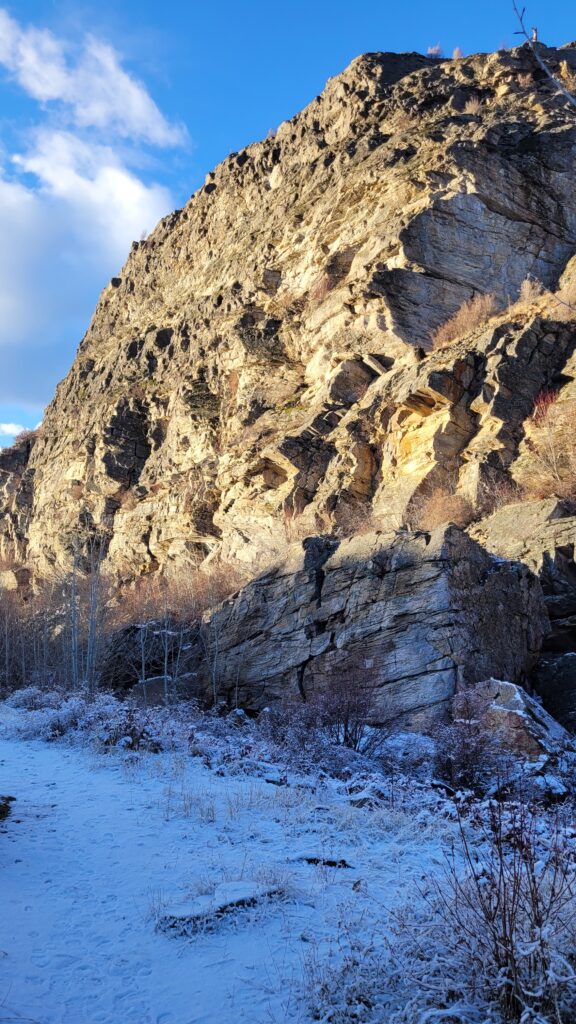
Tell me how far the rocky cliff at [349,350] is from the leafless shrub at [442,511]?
675mm

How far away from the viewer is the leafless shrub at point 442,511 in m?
25.5

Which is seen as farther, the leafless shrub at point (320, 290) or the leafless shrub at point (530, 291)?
the leafless shrub at point (320, 290)

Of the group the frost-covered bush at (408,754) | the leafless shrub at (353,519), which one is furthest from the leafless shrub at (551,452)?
the frost-covered bush at (408,754)

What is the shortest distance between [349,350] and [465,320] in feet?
23.6

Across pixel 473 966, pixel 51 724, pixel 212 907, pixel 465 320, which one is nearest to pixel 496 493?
pixel 465 320

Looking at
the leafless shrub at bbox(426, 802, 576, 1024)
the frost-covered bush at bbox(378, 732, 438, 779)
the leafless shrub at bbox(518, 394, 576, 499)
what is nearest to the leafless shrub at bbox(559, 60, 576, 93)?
the leafless shrub at bbox(518, 394, 576, 499)

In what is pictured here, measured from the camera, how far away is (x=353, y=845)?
6.17m

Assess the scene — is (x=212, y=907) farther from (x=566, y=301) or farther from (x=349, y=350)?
(x=349, y=350)

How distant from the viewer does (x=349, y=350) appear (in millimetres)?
37531

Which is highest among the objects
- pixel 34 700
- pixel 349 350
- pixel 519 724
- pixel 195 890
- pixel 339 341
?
pixel 339 341

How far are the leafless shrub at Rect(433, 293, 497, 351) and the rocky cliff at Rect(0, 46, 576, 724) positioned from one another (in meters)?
0.41

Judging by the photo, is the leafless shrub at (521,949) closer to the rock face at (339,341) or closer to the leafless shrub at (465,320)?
the rock face at (339,341)

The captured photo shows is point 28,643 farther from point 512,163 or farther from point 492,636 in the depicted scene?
point 512,163

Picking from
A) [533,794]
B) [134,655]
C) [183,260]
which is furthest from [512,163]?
[533,794]
